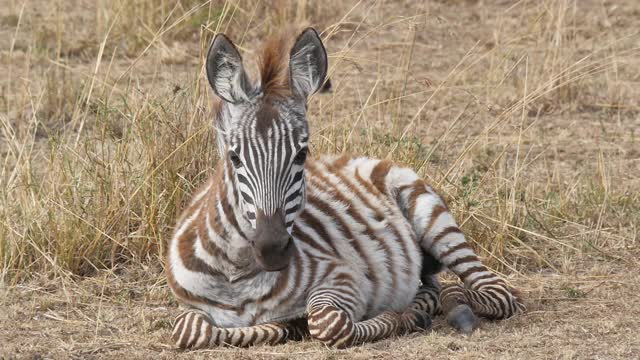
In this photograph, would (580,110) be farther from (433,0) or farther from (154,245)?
(154,245)

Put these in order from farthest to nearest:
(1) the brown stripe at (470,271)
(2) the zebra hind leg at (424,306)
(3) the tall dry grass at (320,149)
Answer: (3) the tall dry grass at (320,149) < (1) the brown stripe at (470,271) < (2) the zebra hind leg at (424,306)

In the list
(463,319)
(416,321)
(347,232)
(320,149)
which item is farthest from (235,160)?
(320,149)

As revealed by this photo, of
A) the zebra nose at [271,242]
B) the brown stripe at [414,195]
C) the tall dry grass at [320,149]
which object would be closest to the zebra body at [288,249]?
the zebra nose at [271,242]

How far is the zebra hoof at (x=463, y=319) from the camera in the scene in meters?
Answer: 7.06

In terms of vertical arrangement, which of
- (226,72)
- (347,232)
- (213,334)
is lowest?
(213,334)

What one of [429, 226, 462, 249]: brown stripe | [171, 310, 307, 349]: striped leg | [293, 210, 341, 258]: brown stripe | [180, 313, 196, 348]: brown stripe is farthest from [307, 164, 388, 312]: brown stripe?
[180, 313, 196, 348]: brown stripe

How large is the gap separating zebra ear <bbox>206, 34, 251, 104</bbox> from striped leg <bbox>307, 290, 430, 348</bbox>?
124 centimetres

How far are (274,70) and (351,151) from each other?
2.70m

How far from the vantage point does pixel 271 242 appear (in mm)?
6184

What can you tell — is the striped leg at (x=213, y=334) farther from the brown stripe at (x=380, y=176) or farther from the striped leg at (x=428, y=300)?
the brown stripe at (x=380, y=176)

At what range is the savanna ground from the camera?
7047mm

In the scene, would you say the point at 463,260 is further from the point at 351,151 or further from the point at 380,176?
the point at 351,151

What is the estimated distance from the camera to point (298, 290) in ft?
22.5

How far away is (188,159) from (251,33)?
5.25 m
